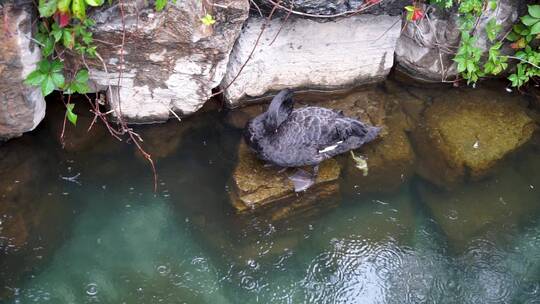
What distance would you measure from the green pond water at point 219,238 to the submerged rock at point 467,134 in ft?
0.56

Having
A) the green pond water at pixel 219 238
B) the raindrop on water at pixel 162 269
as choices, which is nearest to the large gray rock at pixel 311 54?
the green pond water at pixel 219 238

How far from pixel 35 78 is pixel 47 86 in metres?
0.10

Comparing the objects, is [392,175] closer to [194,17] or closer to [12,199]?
[194,17]

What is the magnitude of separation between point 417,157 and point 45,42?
3198 mm

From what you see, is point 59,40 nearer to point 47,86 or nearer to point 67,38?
point 67,38

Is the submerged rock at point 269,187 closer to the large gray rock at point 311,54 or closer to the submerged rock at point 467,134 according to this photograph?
the large gray rock at point 311,54

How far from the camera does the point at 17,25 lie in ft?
11.6

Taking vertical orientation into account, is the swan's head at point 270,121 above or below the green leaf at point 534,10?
below

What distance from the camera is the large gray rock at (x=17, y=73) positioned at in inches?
139

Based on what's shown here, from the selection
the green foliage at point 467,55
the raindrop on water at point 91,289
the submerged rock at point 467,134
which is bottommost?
the raindrop on water at point 91,289

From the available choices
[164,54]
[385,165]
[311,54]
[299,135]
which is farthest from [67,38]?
[385,165]

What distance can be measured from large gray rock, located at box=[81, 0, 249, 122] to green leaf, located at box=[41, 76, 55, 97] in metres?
0.47

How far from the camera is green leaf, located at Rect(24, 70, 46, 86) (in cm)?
357

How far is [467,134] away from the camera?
488cm
